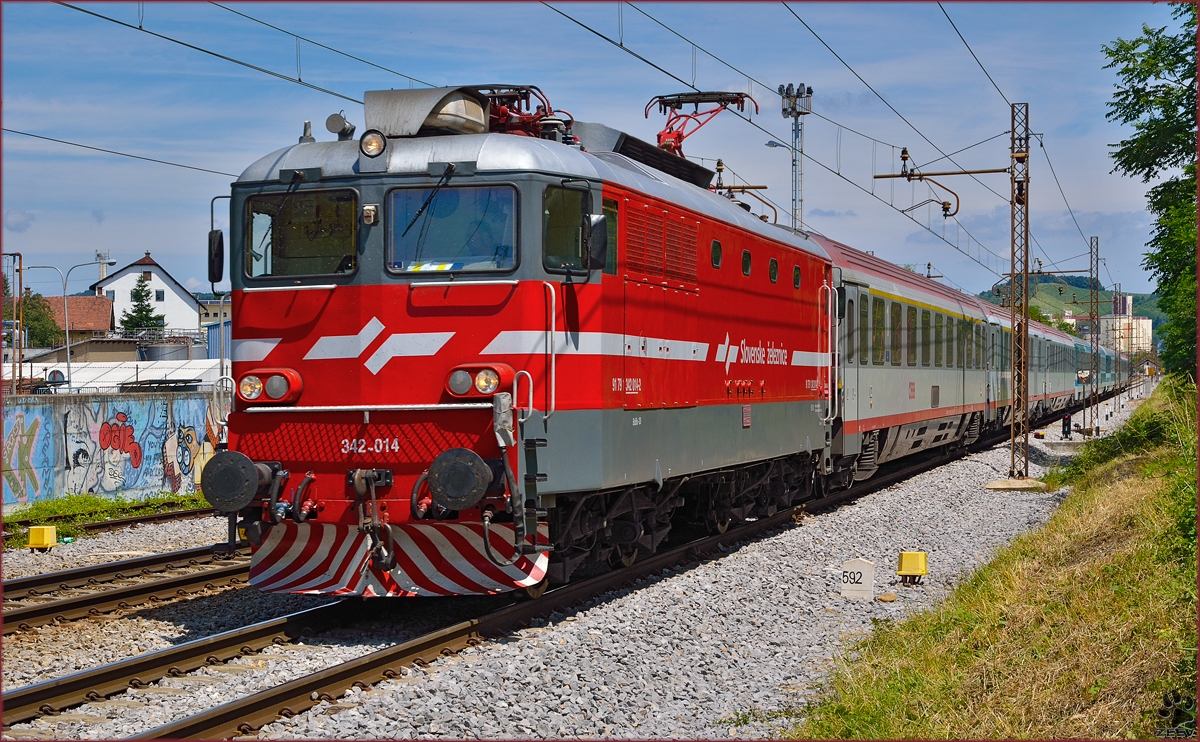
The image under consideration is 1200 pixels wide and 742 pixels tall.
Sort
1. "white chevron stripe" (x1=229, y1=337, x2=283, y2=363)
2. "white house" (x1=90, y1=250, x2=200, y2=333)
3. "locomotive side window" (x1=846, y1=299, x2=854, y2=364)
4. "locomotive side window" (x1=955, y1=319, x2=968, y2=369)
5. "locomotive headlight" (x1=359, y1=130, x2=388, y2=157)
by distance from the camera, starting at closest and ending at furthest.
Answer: "locomotive headlight" (x1=359, y1=130, x2=388, y2=157) → "white chevron stripe" (x1=229, y1=337, x2=283, y2=363) → "locomotive side window" (x1=846, y1=299, x2=854, y2=364) → "locomotive side window" (x1=955, y1=319, x2=968, y2=369) → "white house" (x1=90, y1=250, x2=200, y2=333)

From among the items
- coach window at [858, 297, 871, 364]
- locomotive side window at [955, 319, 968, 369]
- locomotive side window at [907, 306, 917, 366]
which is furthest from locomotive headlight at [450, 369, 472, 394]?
locomotive side window at [955, 319, 968, 369]

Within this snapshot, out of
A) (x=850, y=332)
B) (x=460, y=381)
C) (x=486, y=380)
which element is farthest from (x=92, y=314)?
(x=486, y=380)

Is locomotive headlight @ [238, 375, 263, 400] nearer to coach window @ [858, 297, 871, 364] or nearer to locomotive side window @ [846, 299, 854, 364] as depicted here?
locomotive side window @ [846, 299, 854, 364]

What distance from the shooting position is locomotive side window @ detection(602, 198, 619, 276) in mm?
9805

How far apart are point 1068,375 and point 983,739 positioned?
4845cm

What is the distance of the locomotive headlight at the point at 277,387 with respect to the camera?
9312 millimetres

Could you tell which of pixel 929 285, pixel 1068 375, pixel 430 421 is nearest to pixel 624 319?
pixel 430 421

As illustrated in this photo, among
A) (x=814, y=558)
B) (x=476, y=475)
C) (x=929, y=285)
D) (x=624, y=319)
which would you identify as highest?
(x=929, y=285)

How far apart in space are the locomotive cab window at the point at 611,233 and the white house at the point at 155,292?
95029mm

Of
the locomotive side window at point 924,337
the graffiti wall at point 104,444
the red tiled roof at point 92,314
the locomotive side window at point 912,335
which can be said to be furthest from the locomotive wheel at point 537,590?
the red tiled roof at point 92,314

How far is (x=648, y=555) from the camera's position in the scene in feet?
40.5

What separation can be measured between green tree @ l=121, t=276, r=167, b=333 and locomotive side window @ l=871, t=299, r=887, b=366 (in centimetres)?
8147

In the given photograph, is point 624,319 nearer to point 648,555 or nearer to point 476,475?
point 476,475

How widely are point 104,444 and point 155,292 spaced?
8364 centimetres
